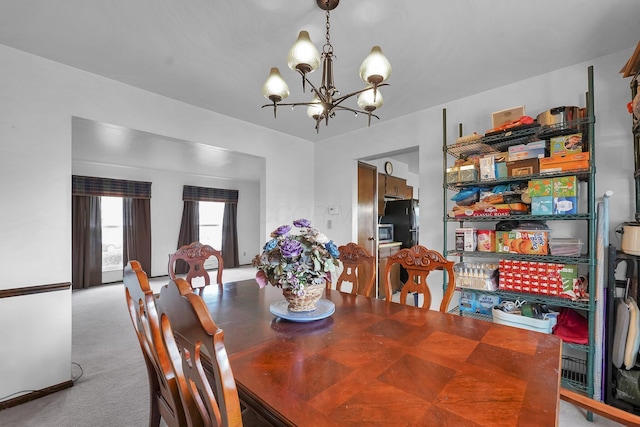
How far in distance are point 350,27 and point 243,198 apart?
6.71 m

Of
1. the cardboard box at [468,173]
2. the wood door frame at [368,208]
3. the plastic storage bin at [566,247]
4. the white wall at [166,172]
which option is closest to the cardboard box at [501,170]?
the cardboard box at [468,173]

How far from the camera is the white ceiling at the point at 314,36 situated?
1.57 meters

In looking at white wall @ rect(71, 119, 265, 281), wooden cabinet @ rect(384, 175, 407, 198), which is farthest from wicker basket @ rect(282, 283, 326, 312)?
wooden cabinet @ rect(384, 175, 407, 198)

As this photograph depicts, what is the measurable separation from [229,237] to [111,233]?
2.57 meters

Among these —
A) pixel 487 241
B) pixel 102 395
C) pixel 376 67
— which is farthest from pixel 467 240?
pixel 102 395

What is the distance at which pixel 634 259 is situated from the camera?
173cm

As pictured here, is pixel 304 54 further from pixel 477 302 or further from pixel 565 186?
pixel 477 302

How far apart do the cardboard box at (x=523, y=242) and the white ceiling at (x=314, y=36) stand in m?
1.28

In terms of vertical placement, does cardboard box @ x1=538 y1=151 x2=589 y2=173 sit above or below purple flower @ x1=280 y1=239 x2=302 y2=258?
above

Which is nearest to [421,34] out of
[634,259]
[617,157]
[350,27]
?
[350,27]

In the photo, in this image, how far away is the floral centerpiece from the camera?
1269 millimetres

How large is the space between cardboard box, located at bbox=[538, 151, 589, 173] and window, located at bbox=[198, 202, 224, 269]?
6902mm

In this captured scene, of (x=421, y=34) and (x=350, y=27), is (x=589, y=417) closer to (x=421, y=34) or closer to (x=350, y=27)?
(x=421, y=34)

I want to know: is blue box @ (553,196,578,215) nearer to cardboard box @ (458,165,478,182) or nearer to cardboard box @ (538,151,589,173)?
cardboard box @ (538,151,589,173)
